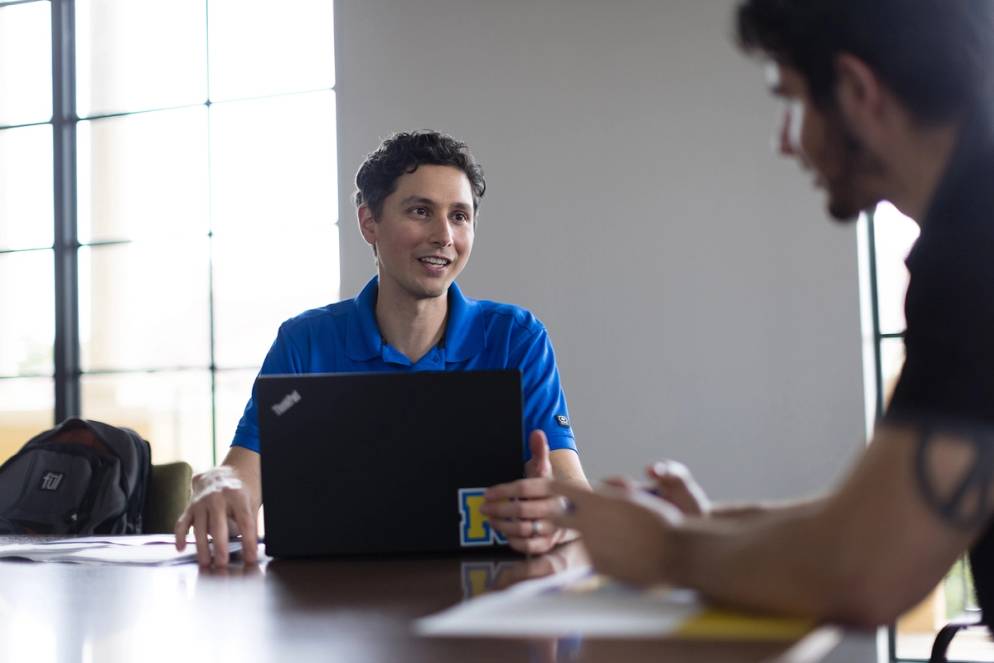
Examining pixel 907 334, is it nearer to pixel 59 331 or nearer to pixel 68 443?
pixel 68 443

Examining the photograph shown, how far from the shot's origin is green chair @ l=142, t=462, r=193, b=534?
2891 millimetres

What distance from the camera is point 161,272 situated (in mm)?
4875

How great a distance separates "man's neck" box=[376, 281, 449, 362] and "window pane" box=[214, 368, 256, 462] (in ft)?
8.16

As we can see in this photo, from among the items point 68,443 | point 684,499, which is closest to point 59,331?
point 68,443

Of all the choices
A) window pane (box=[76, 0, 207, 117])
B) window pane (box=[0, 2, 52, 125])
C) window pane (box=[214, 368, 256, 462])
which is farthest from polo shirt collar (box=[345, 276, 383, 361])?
window pane (box=[0, 2, 52, 125])

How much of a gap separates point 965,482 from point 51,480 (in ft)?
8.77

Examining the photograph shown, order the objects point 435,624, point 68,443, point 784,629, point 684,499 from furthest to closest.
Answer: point 68,443, point 684,499, point 435,624, point 784,629

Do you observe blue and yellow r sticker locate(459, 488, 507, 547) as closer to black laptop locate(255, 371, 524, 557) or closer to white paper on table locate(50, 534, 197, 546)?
black laptop locate(255, 371, 524, 557)

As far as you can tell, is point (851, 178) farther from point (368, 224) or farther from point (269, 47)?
point (269, 47)

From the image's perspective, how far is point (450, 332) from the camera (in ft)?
7.59

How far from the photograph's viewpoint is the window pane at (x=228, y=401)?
4727 millimetres

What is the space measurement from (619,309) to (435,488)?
2.64m

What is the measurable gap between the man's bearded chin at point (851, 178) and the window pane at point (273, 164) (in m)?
3.68

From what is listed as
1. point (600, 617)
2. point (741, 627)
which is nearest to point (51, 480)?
point (600, 617)
